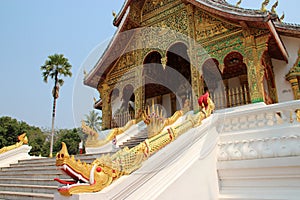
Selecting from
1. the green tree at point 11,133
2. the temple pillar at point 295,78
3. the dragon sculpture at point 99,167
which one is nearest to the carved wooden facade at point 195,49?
the temple pillar at point 295,78

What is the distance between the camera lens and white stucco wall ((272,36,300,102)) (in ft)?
25.9

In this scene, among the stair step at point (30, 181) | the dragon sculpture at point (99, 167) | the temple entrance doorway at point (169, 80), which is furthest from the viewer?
the temple entrance doorway at point (169, 80)

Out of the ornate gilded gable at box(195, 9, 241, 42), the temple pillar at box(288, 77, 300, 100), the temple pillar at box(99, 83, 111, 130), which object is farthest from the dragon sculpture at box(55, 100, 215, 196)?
the temple pillar at box(99, 83, 111, 130)

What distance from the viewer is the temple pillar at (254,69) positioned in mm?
6324

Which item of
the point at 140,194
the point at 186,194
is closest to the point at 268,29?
the point at 186,194

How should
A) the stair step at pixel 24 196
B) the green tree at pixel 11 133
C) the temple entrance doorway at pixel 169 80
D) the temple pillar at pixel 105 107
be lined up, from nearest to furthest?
the stair step at pixel 24 196, the temple pillar at pixel 105 107, the temple entrance doorway at pixel 169 80, the green tree at pixel 11 133

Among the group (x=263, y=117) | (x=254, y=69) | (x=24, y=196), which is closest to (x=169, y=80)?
(x=254, y=69)

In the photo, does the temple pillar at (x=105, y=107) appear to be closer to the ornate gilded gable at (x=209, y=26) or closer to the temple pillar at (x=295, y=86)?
the ornate gilded gable at (x=209, y=26)

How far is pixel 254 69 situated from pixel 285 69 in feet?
7.64

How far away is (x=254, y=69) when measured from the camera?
6500 millimetres

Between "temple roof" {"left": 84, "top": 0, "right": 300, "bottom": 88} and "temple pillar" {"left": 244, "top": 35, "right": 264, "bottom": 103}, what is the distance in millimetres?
510

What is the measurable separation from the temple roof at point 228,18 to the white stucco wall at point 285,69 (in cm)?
29

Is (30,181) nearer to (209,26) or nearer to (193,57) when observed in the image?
(193,57)

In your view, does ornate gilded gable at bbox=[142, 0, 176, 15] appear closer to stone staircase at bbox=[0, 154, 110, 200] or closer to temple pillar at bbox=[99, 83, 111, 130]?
temple pillar at bbox=[99, 83, 111, 130]
